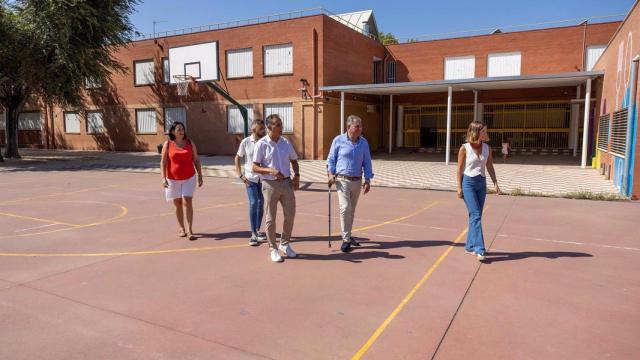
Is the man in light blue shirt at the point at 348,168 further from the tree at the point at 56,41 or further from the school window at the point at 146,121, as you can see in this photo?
the school window at the point at 146,121

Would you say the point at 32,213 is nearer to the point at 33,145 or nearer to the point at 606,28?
the point at 606,28

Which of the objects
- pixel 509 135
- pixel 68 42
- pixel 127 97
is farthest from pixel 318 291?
pixel 127 97

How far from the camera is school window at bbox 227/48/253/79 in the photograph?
25631 mm

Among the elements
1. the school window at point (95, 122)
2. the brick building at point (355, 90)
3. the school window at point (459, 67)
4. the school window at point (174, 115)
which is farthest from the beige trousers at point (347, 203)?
the school window at point (95, 122)

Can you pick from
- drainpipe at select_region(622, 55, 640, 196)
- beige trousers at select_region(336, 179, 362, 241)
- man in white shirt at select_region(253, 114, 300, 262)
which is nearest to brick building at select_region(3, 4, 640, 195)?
drainpipe at select_region(622, 55, 640, 196)

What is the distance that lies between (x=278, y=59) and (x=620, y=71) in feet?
52.4

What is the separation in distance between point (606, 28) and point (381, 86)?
13.7 m

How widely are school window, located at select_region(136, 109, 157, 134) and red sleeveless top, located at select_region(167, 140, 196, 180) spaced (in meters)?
24.6

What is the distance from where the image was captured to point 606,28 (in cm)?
2572

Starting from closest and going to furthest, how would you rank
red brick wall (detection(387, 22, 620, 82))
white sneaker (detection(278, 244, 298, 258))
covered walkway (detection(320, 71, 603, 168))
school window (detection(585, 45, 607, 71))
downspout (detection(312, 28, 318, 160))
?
white sneaker (detection(278, 244, 298, 258))
covered walkway (detection(320, 71, 603, 168))
downspout (detection(312, 28, 318, 160))
school window (detection(585, 45, 607, 71))
red brick wall (detection(387, 22, 620, 82))

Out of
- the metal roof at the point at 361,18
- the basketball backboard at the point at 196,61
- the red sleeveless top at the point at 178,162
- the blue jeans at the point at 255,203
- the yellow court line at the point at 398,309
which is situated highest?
the metal roof at the point at 361,18

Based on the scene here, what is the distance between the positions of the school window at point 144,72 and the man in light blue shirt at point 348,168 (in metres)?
26.3

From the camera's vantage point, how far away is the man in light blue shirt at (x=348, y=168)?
20.7 ft

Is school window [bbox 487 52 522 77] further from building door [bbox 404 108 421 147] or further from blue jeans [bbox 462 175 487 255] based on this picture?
blue jeans [bbox 462 175 487 255]
